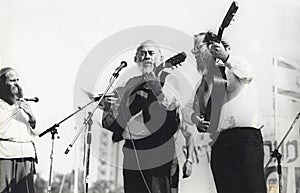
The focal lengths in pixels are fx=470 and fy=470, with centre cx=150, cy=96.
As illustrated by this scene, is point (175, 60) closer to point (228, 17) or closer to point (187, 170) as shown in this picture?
point (228, 17)

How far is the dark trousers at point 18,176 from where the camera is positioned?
1.56 m

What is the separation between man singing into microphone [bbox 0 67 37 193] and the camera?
156cm

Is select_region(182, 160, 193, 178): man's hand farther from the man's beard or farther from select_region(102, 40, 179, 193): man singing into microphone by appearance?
the man's beard

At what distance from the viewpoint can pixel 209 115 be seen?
1548 millimetres

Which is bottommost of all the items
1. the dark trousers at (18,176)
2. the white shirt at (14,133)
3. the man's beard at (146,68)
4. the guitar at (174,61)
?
the dark trousers at (18,176)

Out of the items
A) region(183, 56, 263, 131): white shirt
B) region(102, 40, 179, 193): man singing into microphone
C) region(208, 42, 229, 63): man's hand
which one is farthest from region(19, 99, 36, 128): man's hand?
region(208, 42, 229, 63): man's hand

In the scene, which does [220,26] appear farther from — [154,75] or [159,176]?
[159,176]

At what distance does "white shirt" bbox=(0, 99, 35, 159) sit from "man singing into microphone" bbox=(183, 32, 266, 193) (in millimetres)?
533

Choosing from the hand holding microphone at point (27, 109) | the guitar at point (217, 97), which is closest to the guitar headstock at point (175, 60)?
the guitar at point (217, 97)

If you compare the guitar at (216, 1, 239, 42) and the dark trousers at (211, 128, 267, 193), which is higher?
the guitar at (216, 1, 239, 42)

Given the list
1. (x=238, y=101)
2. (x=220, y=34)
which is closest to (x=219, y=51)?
(x=220, y=34)

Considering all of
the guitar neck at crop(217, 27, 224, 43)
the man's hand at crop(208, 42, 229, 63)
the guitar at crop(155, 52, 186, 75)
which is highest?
the guitar neck at crop(217, 27, 224, 43)

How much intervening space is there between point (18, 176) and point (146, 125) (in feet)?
1.51

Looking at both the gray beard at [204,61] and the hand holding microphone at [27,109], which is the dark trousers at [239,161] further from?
the hand holding microphone at [27,109]
